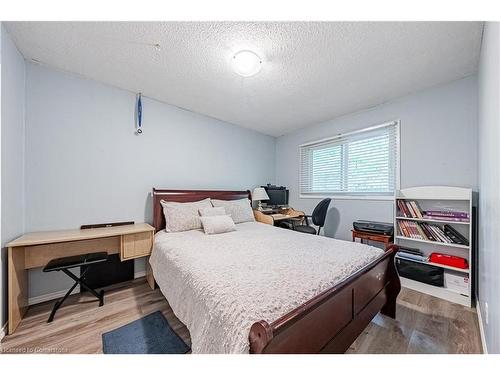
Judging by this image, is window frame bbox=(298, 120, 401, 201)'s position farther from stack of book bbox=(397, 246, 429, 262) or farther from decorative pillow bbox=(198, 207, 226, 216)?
decorative pillow bbox=(198, 207, 226, 216)

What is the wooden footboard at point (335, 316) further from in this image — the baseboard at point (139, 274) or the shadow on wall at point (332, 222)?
the baseboard at point (139, 274)

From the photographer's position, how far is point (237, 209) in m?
3.13

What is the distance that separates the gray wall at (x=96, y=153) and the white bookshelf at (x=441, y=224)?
285cm

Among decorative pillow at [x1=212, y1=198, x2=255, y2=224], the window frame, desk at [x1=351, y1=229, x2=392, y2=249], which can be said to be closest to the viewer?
desk at [x1=351, y1=229, x2=392, y2=249]

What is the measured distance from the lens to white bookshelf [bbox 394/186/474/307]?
79.6 inches

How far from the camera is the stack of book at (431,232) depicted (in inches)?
83.0

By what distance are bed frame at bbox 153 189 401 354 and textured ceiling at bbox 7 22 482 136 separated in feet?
5.90

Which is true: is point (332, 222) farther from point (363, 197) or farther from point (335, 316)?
point (335, 316)

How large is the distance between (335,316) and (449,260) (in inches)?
77.0

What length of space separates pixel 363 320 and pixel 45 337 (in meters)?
2.41

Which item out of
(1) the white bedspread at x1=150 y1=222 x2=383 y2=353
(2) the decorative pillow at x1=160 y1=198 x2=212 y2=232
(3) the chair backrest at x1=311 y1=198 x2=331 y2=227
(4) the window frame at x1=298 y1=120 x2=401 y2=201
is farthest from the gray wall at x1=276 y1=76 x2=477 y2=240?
(2) the decorative pillow at x1=160 y1=198 x2=212 y2=232

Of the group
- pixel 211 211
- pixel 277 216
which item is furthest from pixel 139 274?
pixel 277 216
